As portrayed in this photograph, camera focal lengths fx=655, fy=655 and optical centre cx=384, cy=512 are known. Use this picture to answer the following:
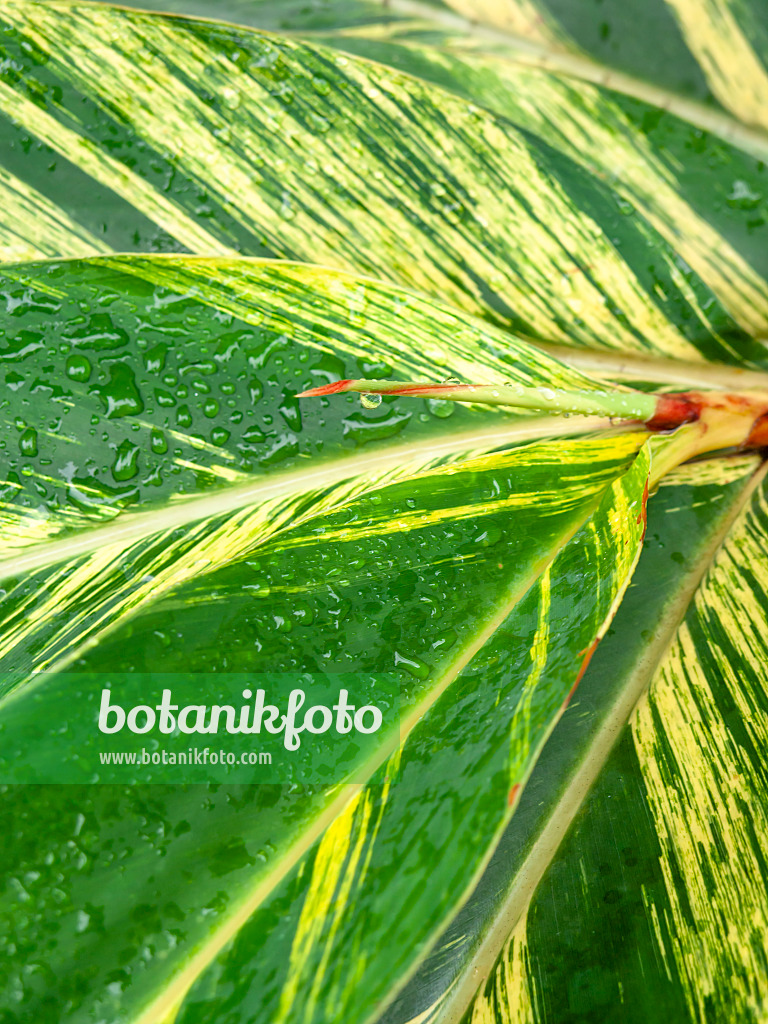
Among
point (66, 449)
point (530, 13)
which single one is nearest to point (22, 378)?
point (66, 449)

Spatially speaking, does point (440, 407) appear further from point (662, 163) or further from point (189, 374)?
point (662, 163)

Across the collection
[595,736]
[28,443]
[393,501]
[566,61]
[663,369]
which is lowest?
[595,736]

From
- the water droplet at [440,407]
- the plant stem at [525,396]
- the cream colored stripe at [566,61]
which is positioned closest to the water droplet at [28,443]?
the plant stem at [525,396]

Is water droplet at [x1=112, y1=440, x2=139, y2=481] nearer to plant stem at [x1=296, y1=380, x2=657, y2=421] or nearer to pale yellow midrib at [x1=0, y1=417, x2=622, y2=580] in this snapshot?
pale yellow midrib at [x1=0, y1=417, x2=622, y2=580]

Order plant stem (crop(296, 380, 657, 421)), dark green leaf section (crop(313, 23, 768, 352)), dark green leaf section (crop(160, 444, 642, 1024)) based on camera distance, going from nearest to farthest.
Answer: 1. dark green leaf section (crop(160, 444, 642, 1024))
2. plant stem (crop(296, 380, 657, 421))
3. dark green leaf section (crop(313, 23, 768, 352))

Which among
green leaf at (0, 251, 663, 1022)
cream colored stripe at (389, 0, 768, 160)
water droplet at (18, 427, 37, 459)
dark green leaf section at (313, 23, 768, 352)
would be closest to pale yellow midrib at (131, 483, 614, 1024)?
green leaf at (0, 251, 663, 1022)

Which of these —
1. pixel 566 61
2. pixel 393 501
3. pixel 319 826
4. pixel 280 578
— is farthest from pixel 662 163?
pixel 319 826

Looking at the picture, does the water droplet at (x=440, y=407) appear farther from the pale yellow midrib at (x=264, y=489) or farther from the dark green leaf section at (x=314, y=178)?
the dark green leaf section at (x=314, y=178)
